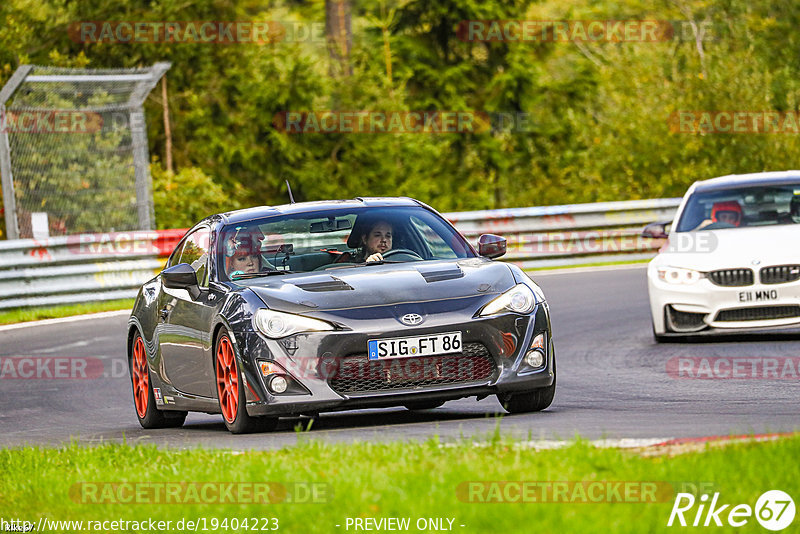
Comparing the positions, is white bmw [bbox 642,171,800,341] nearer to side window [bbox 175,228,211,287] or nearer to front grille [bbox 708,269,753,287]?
front grille [bbox 708,269,753,287]

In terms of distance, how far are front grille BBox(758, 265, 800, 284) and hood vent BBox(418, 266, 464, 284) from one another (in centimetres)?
488

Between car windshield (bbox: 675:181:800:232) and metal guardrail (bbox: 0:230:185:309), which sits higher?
car windshield (bbox: 675:181:800:232)

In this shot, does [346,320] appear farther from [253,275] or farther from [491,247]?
[491,247]

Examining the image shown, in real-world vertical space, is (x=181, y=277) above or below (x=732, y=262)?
above

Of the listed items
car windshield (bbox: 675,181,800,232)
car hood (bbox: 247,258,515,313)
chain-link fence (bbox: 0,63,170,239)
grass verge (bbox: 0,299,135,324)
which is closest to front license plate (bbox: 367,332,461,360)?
car hood (bbox: 247,258,515,313)

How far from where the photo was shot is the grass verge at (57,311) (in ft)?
66.9

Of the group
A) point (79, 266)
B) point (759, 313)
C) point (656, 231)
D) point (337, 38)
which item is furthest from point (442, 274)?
point (337, 38)

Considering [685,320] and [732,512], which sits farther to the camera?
[685,320]

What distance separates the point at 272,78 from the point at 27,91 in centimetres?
1371

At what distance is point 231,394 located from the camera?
9289 mm

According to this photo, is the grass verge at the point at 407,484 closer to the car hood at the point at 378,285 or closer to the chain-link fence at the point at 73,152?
the car hood at the point at 378,285

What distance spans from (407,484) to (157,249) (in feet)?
54.2

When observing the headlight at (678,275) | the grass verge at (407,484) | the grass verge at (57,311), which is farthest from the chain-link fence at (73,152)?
the grass verge at (407,484)

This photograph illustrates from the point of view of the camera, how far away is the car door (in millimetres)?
9688
